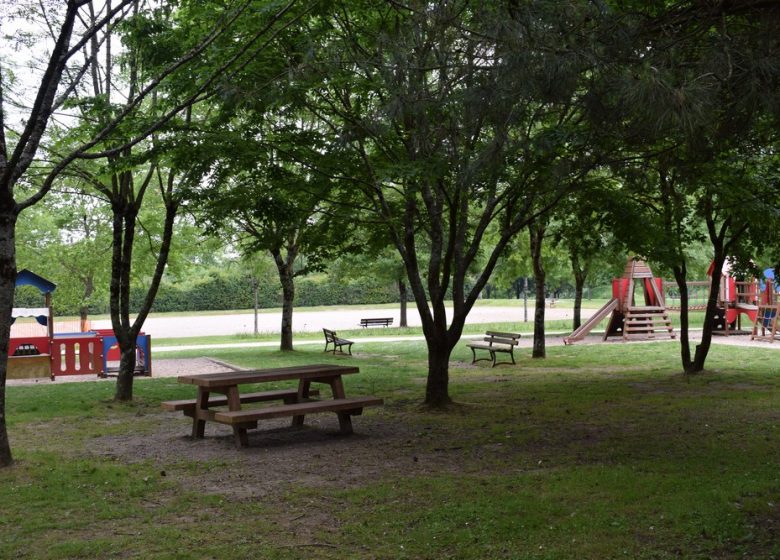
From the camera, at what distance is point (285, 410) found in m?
8.38

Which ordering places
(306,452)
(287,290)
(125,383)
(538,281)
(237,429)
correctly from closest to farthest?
1. (306,452)
2. (237,429)
3. (125,383)
4. (538,281)
5. (287,290)

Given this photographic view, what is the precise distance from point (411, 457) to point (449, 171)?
351 cm

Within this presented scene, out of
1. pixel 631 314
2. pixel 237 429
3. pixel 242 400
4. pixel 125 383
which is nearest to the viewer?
pixel 237 429

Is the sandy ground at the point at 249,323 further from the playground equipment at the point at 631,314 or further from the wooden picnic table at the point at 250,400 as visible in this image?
the wooden picnic table at the point at 250,400

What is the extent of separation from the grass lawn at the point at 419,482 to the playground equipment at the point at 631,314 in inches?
502

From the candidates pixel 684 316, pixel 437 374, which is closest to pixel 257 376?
pixel 437 374

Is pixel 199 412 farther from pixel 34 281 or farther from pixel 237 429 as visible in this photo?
pixel 34 281

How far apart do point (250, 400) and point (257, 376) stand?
1.15 metres

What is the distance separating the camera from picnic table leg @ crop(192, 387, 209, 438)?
8.87 metres

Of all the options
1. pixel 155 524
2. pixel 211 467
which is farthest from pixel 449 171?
pixel 155 524

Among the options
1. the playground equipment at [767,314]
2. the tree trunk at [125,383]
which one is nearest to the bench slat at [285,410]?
the tree trunk at [125,383]

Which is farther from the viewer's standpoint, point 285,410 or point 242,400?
point 242,400

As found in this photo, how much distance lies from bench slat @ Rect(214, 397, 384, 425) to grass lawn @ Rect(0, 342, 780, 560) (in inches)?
14.2

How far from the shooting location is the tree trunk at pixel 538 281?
704 inches
